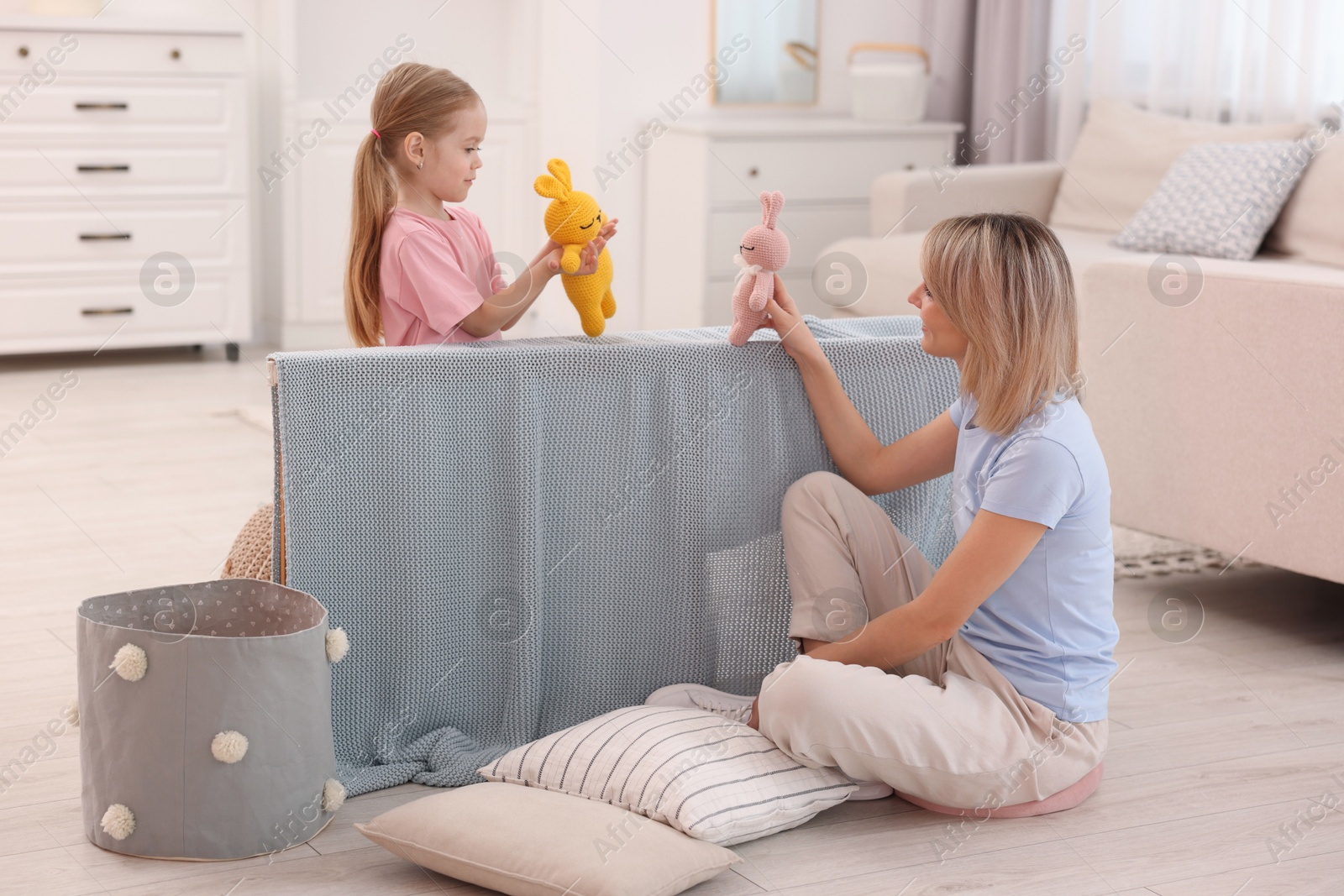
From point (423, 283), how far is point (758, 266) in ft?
1.46

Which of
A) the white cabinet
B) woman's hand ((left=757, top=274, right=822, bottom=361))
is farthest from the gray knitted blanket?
the white cabinet

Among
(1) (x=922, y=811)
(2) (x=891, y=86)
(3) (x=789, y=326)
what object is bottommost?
(1) (x=922, y=811)

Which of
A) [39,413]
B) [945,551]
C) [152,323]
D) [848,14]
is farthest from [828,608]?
[848,14]

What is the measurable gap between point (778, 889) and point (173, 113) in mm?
3354

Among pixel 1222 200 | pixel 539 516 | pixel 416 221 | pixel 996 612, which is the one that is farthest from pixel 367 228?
pixel 1222 200

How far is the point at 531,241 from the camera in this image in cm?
491

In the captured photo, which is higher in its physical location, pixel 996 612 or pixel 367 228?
pixel 367 228

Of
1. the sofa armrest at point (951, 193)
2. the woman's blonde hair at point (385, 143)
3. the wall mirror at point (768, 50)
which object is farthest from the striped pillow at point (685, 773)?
the wall mirror at point (768, 50)

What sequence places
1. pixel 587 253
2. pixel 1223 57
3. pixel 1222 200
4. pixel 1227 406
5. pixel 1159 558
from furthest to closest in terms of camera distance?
pixel 1223 57
pixel 1222 200
pixel 1159 558
pixel 1227 406
pixel 587 253

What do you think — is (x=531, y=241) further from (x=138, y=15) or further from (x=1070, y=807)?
(x=1070, y=807)

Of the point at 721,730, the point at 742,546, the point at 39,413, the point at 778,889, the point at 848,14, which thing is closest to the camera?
the point at 778,889

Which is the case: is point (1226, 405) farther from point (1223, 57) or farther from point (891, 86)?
point (891, 86)

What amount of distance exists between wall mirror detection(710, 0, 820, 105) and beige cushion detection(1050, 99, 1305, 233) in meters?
1.04

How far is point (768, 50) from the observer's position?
4.69 metres
